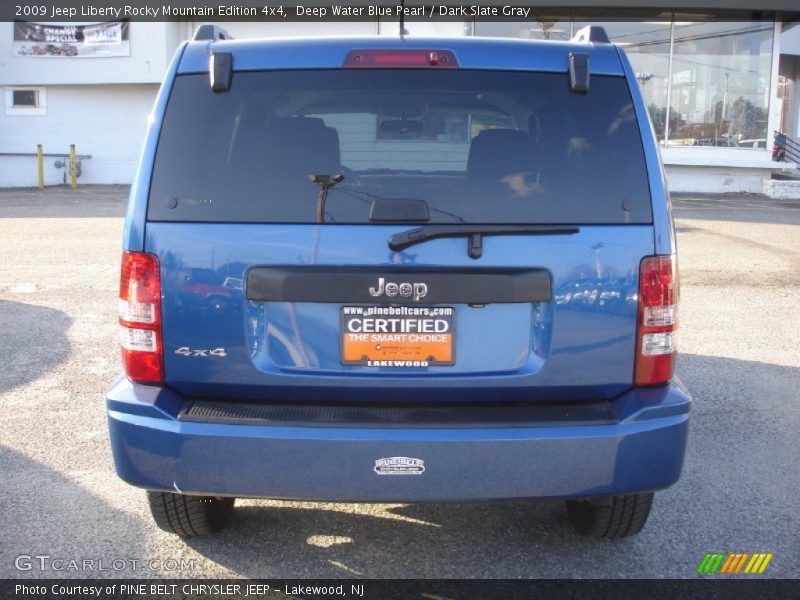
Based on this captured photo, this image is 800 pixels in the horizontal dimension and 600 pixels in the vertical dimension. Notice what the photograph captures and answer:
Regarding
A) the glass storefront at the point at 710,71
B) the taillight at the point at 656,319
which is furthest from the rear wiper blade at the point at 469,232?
the glass storefront at the point at 710,71

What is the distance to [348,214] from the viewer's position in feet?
10.1

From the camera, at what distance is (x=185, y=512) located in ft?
11.7

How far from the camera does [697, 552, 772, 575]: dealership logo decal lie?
3584 mm

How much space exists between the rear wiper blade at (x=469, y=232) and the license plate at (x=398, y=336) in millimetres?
223

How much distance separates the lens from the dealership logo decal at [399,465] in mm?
2982

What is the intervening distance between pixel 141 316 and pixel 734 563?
8.38 ft

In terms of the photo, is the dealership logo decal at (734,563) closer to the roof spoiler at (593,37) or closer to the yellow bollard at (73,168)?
the roof spoiler at (593,37)

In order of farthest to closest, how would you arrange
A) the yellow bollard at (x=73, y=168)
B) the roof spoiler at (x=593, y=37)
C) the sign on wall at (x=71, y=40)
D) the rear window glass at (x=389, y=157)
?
the sign on wall at (x=71, y=40)
the yellow bollard at (x=73, y=168)
the roof spoiler at (x=593, y=37)
the rear window glass at (x=389, y=157)

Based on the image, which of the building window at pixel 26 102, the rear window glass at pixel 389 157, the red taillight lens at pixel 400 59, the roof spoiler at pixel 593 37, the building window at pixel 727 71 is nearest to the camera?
the rear window glass at pixel 389 157

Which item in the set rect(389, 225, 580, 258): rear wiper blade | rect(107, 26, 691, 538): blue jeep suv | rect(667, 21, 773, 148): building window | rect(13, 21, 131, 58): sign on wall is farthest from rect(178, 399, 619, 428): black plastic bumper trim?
rect(13, 21, 131, 58): sign on wall

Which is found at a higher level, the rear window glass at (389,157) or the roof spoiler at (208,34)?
the roof spoiler at (208,34)

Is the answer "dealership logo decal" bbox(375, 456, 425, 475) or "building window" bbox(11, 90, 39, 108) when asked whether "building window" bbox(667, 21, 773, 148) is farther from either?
"dealership logo decal" bbox(375, 456, 425, 475)

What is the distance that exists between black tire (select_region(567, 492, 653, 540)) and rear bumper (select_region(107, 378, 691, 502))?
0.50 m

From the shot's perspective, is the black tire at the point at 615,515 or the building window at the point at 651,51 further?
the building window at the point at 651,51
